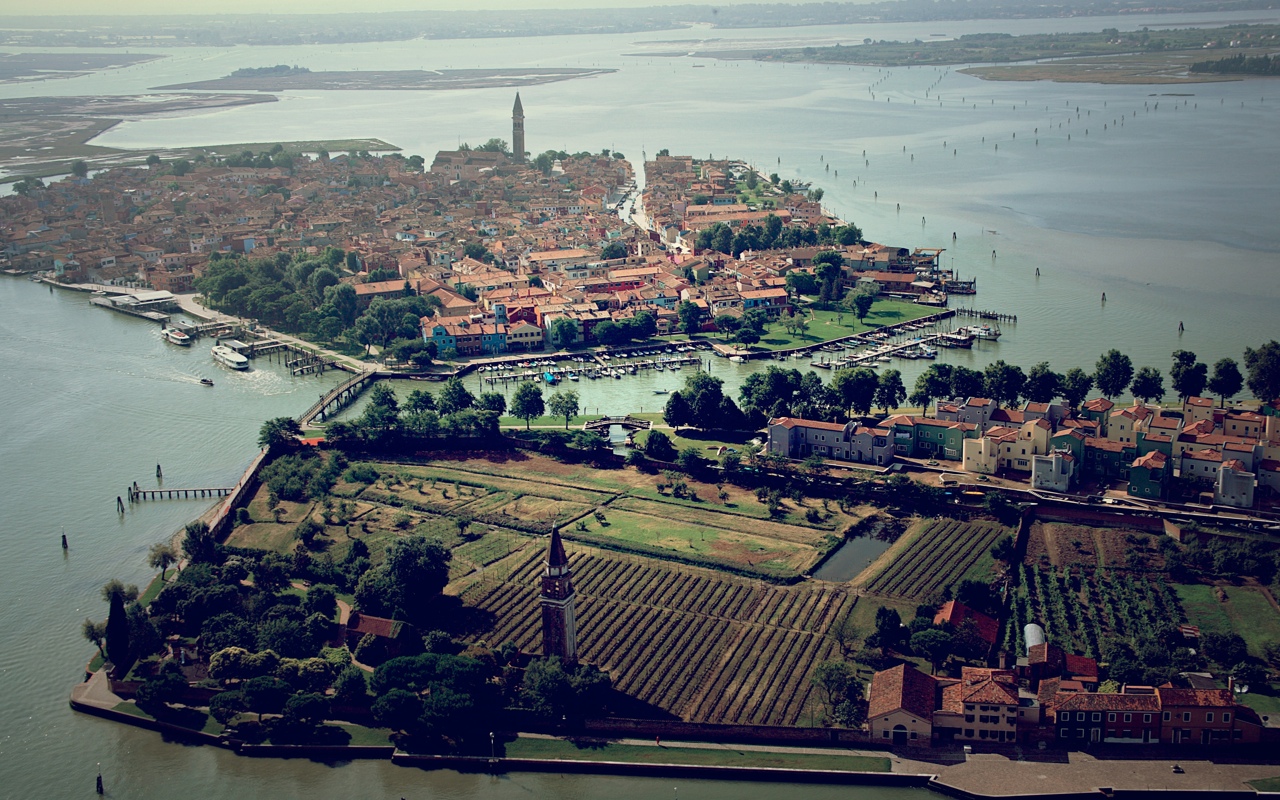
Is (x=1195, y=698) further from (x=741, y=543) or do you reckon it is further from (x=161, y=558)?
(x=161, y=558)

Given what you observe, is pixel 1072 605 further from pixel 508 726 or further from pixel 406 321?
pixel 406 321

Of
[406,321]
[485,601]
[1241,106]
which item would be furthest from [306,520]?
[1241,106]

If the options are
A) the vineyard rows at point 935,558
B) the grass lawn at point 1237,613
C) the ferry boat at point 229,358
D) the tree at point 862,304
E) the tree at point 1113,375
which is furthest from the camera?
the tree at point 862,304

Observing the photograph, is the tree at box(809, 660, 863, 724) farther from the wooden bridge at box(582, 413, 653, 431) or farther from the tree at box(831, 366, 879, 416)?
the wooden bridge at box(582, 413, 653, 431)

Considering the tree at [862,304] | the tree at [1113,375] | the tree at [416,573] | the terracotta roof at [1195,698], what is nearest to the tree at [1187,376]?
the tree at [1113,375]

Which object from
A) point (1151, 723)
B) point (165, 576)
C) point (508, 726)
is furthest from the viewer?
point (165, 576)

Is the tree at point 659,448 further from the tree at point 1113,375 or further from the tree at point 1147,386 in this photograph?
the tree at point 1147,386

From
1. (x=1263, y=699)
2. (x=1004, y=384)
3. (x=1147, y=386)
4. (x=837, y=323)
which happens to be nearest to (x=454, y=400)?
(x=1004, y=384)
